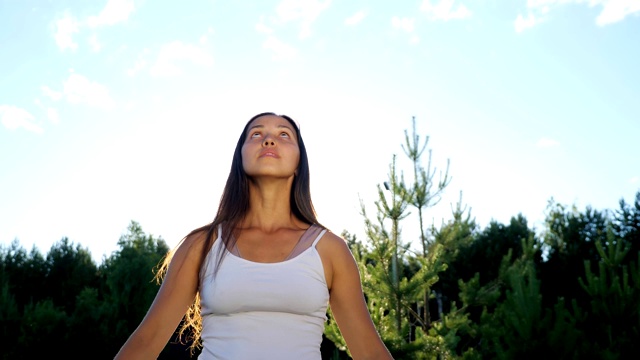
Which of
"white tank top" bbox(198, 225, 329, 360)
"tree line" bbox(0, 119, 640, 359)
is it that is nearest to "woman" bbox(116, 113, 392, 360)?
"white tank top" bbox(198, 225, 329, 360)

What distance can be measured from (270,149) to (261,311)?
1.83 ft

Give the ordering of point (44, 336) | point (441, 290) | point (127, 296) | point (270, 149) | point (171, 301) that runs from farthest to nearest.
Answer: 1. point (441, 290)
2. point (127, 296)
3. point (44, 336)
4. point (270, 149)
5. point (171, 301)

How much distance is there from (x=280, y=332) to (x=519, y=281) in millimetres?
6087

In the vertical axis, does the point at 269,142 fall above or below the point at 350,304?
above

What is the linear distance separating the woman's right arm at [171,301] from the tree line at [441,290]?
5.42 metres

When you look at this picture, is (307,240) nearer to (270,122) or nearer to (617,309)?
(270,122)

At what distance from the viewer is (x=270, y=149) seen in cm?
214

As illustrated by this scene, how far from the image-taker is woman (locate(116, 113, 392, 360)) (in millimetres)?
1826

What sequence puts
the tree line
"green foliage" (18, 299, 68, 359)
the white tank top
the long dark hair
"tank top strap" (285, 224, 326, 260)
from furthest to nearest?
"green foliage" (18, 299, 68, 359)
the tree line
the long dark hair
"tank top strap" (285, 224, 326, 260)
the white tank top

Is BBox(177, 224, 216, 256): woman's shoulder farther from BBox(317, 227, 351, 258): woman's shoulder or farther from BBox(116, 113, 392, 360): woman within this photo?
BBox(317, 227, 351, 258): woman's shoulder

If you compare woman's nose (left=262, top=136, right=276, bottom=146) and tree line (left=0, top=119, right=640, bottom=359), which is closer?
woman's nose (left=262, top=136, right=276, bottom=146)

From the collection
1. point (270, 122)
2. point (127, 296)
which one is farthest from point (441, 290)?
point (270, 122)

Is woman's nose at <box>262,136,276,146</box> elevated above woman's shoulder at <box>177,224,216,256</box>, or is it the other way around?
woman's nose at <box>262,136,276,146</box>

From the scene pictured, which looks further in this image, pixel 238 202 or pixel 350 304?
pixel 238 202
